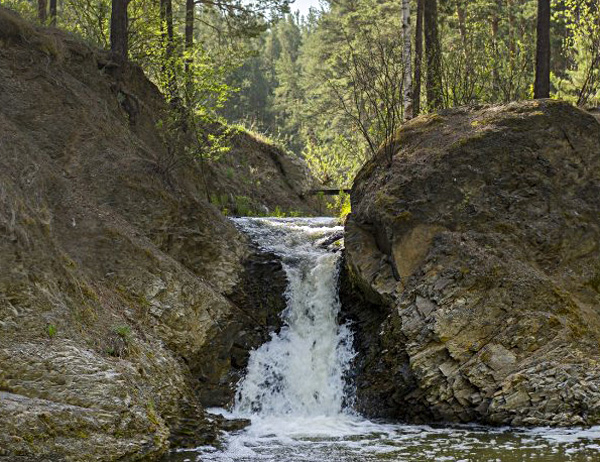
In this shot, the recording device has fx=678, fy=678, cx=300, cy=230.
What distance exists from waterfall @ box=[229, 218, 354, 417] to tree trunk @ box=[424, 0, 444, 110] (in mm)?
5650

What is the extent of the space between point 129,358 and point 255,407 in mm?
2908

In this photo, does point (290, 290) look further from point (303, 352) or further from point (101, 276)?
point (101, 276)

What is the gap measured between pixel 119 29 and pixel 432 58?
26.5 ft

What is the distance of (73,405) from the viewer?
774cm

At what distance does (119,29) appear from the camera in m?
16.7

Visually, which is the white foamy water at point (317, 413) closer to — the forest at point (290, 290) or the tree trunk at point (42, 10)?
the forest at point (290, 290)

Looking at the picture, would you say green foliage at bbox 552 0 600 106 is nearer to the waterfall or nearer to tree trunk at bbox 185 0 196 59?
the waterfall

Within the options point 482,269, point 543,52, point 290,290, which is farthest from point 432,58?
point 482,269

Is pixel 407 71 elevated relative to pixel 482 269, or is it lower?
elevated

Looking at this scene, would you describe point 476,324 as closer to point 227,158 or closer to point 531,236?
point 531,236

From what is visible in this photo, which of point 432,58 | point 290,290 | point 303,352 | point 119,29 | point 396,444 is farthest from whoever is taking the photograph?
point 432,58

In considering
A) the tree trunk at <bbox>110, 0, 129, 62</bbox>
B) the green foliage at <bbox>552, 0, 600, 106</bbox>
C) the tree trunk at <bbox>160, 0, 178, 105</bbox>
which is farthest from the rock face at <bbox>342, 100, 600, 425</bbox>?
the tree trunk at <bbox>110, 0, 129, 62</bbox>

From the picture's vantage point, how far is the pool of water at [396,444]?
8.30 meters

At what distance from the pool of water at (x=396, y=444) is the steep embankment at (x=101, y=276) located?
30.8 inches
